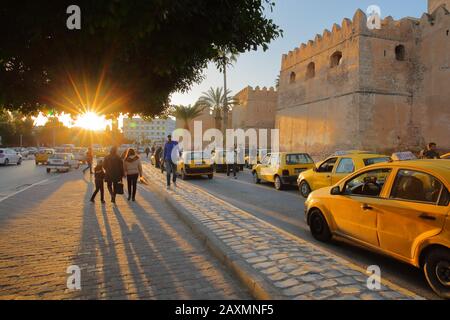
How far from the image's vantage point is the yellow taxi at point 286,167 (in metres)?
13.4

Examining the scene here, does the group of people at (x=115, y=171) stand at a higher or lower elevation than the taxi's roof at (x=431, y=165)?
lower

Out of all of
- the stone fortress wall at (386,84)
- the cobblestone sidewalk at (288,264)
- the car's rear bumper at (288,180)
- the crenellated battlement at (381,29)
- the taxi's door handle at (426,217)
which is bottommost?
the cobblestone sidewalk at (288,264)

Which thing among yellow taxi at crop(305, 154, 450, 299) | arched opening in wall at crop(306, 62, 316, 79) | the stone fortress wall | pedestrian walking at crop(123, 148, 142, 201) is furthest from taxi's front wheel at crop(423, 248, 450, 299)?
arched opening in wall at crop(306, 62, 316, 79)

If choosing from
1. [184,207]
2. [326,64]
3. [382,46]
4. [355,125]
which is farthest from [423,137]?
[184,207]

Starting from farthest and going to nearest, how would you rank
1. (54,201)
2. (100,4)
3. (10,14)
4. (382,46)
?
(382,46) < (54,201) < (10,14) < (100,4)

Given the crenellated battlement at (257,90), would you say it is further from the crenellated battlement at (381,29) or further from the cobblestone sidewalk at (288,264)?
the cobblestone sidewalk at (288,264)

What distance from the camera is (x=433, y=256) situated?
3.77 m

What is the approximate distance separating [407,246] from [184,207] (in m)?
5.52

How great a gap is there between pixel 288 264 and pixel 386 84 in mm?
24828

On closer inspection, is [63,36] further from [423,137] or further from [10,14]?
[423,137]

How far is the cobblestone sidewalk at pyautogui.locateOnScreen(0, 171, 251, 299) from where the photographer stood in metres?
3.85

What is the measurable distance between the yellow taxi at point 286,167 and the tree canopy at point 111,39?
8434mm

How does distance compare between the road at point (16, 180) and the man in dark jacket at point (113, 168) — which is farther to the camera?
the road at point (16, 180)

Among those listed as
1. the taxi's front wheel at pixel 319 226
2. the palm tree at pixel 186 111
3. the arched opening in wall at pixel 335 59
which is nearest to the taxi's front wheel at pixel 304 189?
the taxi's front wheel at pixel 319 226
